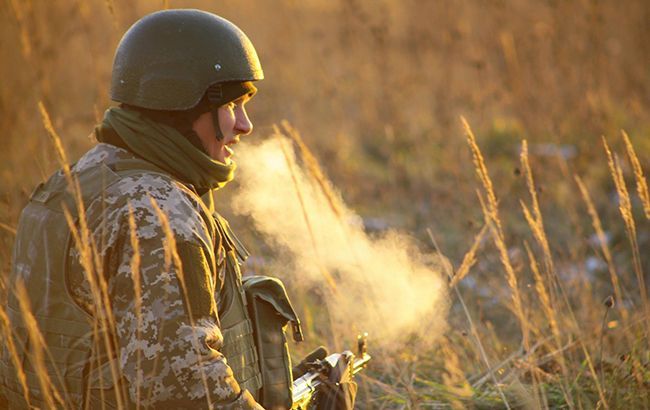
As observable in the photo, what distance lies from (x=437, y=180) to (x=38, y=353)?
6.20 metres

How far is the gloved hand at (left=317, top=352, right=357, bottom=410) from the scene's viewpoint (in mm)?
2877

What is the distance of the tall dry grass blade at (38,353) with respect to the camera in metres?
2.02

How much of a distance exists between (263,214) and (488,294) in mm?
1766

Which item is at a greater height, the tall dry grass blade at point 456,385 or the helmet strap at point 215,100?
the helmet strap at point 215,100

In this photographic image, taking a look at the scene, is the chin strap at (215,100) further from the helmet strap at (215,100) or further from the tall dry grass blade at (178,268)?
the tall dry grass blade at (178,268)

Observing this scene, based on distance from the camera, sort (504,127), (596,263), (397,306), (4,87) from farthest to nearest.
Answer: (504,127) < (596,263) < (4,87) < (397,306)

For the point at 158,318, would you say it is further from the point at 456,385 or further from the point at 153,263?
the point at 456,385

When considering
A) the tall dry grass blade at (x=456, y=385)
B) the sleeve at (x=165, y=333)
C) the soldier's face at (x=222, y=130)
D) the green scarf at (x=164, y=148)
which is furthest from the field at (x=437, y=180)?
the sleeve at (x=165, y=333)

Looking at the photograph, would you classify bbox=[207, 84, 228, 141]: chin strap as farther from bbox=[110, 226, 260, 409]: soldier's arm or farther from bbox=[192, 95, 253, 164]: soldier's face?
bbox=[110, 226, 260, 409]: soldier's arm

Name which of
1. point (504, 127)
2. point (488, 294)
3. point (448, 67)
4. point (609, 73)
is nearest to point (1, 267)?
point (488, 294)

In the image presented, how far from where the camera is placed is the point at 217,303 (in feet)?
8.20

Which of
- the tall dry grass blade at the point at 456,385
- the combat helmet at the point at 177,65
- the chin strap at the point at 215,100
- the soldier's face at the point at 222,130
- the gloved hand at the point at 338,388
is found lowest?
the tall dry grass blade at the point at 456,385

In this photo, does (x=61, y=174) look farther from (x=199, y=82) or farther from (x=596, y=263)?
(x=596, y=263)

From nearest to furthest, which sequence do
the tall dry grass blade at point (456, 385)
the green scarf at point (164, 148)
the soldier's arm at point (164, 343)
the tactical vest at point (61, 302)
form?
the soldier's arm at point (164, 343) < the tactical vest at point (61, 302) < the green scarf at point (164, 148) < the tall dry grass blade at point (456, 385)
